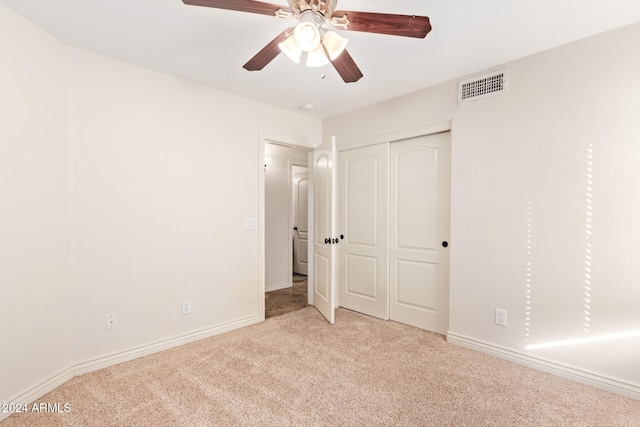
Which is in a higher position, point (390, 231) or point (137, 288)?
point (390, 231)

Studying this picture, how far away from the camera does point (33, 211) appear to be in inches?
77.5

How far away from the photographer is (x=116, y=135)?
2.41 meters

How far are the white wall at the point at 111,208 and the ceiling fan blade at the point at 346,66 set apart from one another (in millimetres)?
1618

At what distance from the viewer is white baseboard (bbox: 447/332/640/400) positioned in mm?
1985

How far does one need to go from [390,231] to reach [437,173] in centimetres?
80

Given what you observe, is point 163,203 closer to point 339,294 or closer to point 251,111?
point 251,111

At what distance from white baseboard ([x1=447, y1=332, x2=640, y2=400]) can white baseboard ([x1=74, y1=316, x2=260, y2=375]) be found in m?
2.11

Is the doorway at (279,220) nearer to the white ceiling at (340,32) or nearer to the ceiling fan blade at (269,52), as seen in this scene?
the white ceiling at (340,32)

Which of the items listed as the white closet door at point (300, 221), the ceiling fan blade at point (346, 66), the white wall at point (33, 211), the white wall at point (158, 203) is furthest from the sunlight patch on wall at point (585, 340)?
the white closet door at point (300, 221)

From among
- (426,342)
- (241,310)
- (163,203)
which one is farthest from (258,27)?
(426,342)

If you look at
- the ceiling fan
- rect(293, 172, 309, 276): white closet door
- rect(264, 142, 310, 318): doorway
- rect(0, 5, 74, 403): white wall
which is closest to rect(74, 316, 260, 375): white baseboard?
rect(0, 5, 74, 403): white wall

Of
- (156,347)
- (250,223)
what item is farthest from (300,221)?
(156,347)

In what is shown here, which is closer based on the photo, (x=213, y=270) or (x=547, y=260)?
(x=547, y=260)

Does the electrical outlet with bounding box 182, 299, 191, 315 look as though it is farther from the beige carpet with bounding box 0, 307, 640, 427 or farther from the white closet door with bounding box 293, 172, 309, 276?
the white closet door with bounding box 293, 172, 309, 276
